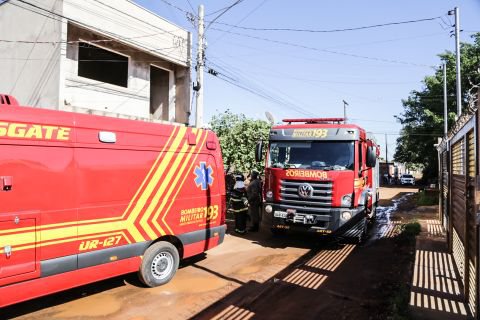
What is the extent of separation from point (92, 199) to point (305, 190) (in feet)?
17.2

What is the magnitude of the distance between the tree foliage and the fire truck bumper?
29.4 m

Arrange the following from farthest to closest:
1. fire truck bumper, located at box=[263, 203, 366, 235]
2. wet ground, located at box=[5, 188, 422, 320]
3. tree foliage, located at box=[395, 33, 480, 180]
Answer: tree foliage, located at box=[395, 33, 480, 180] → fire truck bumper, located at box=[263, 203, 366, 235] → wet ground, located at box=[5, 188, 422, 320]

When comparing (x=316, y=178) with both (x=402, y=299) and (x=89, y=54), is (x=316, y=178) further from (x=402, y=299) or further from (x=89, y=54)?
(x=89, y=54)

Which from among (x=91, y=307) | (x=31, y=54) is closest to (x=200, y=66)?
(x=31, y=54)

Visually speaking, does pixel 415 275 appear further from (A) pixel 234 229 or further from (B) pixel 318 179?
(A) pixel 234 229

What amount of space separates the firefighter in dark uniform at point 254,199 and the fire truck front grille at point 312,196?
2089 mm

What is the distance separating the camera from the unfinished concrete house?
1125cm

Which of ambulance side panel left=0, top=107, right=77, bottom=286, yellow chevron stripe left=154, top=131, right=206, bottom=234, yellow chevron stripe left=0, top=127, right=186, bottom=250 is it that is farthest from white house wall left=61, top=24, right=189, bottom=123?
ambulance side panel left=0, top=107, right=77, bottom=286

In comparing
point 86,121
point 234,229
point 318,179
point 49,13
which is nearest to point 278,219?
point 318,179

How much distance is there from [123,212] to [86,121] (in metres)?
1.43

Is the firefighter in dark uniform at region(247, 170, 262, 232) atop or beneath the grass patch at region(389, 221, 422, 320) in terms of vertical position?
atop

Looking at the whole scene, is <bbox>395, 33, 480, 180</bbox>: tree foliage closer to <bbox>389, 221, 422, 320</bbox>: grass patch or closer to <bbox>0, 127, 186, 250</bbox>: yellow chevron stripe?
<bbox>389, 221, 422, 320</bbox>: grass patch

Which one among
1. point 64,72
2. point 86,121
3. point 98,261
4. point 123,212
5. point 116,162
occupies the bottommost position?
point 98,261

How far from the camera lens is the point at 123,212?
5797 mm
